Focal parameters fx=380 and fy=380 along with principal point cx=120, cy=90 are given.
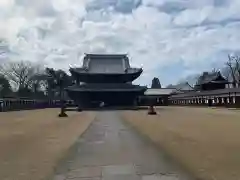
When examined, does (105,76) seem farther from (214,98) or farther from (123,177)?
(123,177)

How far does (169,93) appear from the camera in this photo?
115875 mm

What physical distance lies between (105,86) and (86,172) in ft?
214

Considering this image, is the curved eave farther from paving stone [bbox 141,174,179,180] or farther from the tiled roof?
paving stone [bbox 141,174,179,180]

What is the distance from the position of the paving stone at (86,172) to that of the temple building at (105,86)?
63.1 metres

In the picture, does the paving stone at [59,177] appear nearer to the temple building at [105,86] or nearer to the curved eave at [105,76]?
the temple building at [105,86]

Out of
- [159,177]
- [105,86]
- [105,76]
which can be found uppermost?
[105,76]

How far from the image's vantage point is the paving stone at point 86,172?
8148 millimetres

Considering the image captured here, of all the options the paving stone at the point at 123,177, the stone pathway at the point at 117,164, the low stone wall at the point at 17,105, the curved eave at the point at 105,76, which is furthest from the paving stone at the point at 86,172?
the curved eave at the point at 105,76

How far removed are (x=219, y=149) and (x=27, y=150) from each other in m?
6.49

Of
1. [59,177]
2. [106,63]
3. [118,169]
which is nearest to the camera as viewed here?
[59,177]

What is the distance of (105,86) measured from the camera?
7356 cm

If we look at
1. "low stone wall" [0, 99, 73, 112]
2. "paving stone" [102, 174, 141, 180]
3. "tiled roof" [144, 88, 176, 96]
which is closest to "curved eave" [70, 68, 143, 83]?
"low stone wall" [0, 99, 73, 112]

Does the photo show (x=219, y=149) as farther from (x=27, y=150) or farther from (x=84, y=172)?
(x=27, y=150)

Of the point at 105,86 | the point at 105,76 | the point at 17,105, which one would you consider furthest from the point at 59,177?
the point at 17,105
